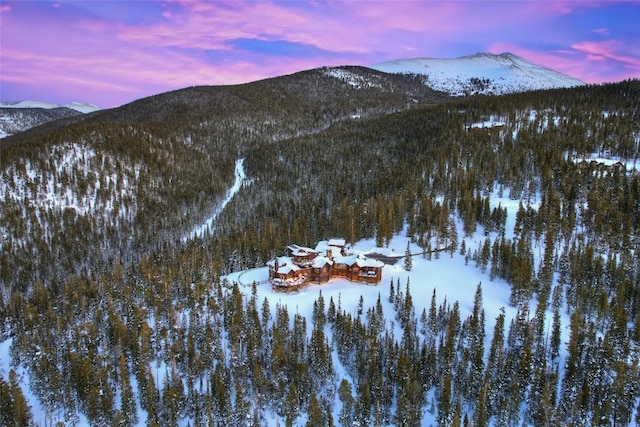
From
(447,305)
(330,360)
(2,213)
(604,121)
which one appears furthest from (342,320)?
(604,121)

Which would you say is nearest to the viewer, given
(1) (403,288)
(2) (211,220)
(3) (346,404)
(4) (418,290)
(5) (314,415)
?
(5) (314,415)

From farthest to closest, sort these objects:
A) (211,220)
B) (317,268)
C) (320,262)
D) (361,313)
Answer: (211,220) < (320,262) < (317,268) < (361,313)

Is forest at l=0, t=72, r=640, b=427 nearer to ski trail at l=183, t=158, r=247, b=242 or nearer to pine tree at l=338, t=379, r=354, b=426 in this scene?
pine tree at l=338, t=379, r=354, b=426

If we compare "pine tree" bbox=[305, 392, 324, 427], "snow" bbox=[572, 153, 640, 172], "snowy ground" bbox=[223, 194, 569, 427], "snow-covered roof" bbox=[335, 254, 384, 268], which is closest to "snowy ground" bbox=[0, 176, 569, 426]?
"snowy ground" bbox=[223, 194, 569, 427]

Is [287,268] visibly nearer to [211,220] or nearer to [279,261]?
[279,261]

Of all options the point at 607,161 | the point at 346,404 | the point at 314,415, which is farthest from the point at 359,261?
the point at 607,161

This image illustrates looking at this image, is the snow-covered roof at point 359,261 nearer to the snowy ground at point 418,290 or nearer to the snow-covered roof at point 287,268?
the snowy ground at point 418,290

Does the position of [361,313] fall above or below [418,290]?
below

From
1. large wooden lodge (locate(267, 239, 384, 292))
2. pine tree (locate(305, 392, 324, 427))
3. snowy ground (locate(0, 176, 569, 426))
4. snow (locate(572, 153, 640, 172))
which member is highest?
snow (locate(572, 153, 640, 172))
